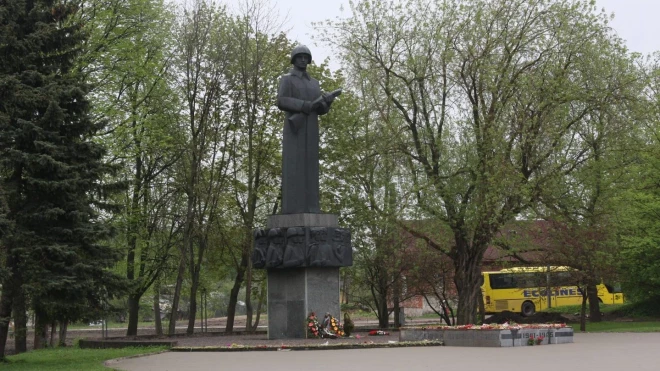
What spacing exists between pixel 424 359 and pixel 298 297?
6.65 metres

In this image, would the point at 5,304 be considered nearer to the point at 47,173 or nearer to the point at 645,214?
the point at 47,173

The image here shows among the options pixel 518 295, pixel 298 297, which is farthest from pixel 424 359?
pixel 518 295

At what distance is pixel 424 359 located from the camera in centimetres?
1558

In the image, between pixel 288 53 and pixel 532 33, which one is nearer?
pixel 532 33

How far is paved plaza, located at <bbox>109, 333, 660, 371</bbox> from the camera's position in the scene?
45.9ft

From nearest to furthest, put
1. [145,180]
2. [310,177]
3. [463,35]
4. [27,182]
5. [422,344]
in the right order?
[27,182]
[422,344]
[310,177]
[463,35]
[145,180]

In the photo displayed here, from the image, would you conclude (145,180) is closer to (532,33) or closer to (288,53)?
(288,53)

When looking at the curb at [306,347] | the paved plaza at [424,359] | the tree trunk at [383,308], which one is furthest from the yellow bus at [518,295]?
the paved plaza at [424,359]

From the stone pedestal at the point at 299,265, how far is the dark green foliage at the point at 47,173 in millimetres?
4730

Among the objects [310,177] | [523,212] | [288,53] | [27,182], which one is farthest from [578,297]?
[27,182]

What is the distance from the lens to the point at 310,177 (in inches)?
892

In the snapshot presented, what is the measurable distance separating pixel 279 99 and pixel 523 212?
34.7 feet

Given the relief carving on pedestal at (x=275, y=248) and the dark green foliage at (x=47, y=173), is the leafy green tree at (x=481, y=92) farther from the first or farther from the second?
the dark green foliage at (x=47, y=173)

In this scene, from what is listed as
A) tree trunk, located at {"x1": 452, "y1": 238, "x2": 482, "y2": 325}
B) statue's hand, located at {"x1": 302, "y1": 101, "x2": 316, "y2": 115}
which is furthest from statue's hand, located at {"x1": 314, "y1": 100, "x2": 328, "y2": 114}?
tree trunk, located at {"x1": 452, "y1": 238, "x2": 482, "y2": 325}
